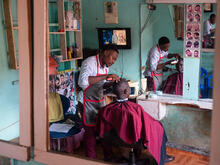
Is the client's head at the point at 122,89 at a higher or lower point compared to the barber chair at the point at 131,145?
higher

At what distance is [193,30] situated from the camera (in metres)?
1.71

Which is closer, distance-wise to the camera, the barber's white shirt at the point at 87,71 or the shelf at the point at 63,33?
the shelf at the point at 63,33

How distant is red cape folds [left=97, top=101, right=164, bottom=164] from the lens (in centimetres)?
178

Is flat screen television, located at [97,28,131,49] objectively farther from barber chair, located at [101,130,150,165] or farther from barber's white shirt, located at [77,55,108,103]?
barber chair, located at [101,130,150,165]

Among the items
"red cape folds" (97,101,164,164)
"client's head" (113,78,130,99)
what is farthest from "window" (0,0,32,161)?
"client's head" (113,78,130,99)

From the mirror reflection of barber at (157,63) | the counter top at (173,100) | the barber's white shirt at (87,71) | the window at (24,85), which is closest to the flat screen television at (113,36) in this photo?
the barber's white shirt at (87,71)

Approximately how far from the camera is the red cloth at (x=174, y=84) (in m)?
1.91

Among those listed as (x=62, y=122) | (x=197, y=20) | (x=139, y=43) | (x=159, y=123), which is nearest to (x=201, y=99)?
(x=159, y=123)

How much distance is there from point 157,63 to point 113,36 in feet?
1.37

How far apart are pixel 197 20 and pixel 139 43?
48 cm

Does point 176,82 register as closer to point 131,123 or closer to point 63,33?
point 131,123

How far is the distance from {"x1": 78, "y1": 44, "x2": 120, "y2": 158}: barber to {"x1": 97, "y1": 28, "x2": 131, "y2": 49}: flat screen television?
0.04 m

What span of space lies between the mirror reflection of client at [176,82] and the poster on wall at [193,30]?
5.5 inches

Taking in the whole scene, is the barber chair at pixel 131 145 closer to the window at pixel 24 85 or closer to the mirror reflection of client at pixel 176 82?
the mirror reflection of client at pixel 176 82
